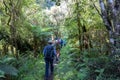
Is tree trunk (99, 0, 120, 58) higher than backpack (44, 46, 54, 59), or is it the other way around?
tree trunk (99, 0, 120, 58)

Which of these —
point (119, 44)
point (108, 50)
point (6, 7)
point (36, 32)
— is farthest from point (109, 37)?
point (36, 32)

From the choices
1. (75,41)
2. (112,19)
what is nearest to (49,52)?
(75,41)

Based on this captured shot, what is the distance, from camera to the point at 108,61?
7.66m

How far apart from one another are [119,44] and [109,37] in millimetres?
1190

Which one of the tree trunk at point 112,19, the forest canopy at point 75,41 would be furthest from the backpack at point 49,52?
the tree trunk at point 112,19

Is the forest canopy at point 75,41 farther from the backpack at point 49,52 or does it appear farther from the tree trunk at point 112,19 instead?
the backpack at point 49,52

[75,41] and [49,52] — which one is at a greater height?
[75,41]

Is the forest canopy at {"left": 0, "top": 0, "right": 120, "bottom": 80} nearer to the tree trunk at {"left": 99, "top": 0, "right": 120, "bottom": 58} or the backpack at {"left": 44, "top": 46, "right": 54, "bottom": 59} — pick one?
the tree trunk at {"left": 99, "top": 0, "right": 120, "bottom": 58}

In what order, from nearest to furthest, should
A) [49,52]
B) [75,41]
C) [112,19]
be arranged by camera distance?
[112,19]
[49,52]
[75,41]

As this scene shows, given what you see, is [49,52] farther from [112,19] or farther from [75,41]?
[112,19]

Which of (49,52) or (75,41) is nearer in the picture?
(49,52)

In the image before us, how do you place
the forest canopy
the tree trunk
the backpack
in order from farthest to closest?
the backpack < the tree trunk < the forest canopy

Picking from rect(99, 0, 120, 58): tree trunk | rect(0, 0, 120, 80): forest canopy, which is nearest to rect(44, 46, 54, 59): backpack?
rect(0, 0, 120, 80): forest canopy

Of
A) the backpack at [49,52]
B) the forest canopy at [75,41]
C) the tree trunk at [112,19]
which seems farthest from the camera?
the backpack at [49,52]
